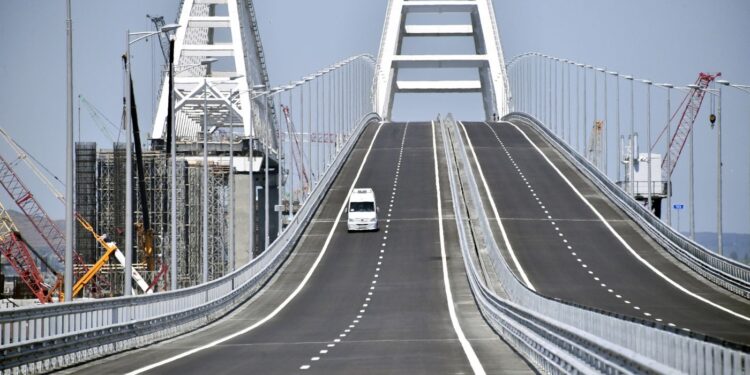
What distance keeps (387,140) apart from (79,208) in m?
30.3

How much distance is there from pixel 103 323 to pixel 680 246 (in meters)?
43.1

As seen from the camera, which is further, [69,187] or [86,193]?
[86,193]

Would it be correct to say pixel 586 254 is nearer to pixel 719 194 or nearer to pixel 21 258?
pixel 719 194

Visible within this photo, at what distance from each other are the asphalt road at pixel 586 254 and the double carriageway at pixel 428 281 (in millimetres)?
96

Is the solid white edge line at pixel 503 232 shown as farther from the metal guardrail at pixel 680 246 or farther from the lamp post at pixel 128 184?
the lamp post at pixel 128 184

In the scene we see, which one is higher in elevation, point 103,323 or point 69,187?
point 69,187

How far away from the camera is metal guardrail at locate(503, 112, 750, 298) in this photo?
58.4 metres

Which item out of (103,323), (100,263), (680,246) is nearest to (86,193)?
(100,263)

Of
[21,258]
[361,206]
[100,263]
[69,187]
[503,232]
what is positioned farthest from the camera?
[21,258]

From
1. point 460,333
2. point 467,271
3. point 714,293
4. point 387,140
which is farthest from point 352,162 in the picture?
point 460,333

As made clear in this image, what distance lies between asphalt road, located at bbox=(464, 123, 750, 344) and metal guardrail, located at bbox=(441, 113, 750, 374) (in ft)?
16.5

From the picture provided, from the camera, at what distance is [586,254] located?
72.1 metres

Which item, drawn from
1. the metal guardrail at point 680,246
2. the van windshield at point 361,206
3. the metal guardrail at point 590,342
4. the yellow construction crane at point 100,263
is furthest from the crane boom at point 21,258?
the metal guardrail at point 590,342

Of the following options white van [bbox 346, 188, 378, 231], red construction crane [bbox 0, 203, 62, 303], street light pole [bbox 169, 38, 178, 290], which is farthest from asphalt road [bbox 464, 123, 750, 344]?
red construction crane [bbox 0, 203, 62, 303]
